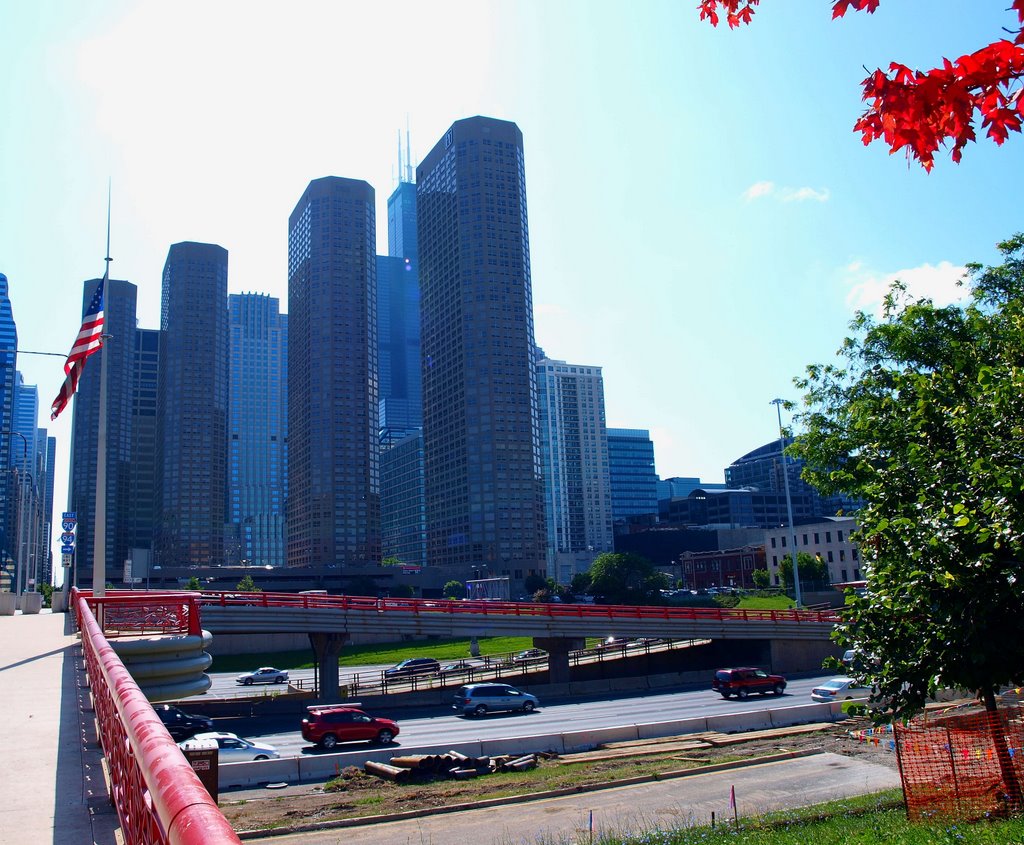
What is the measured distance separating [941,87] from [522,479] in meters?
169

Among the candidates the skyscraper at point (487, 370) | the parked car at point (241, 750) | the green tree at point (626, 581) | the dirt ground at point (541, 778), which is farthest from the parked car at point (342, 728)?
the skyscraper at point (487, 370)

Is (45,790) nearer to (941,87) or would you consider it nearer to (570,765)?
(941,87)

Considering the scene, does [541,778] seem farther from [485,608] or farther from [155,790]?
[155,790]

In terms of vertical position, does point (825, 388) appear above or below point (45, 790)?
above

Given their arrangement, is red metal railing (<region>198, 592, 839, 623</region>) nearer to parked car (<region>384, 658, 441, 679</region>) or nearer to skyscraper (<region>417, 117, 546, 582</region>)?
parked car (<region>384, 658, 441, 679</region>)

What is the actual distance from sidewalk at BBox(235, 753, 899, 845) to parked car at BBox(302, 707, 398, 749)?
11639mm

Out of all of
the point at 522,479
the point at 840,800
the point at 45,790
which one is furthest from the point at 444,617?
the point at 522,479

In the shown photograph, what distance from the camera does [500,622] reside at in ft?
149

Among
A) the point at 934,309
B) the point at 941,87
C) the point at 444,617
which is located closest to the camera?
the point at 941,87

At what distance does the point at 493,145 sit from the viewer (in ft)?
596

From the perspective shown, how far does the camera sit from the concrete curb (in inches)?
736

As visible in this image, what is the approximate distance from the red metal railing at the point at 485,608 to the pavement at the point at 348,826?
38.3ft

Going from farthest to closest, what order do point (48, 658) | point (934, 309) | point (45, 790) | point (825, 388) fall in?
1. point (825, 388)
2. point (934, 309)
3. point (48, 658)
4. point (45, 790)

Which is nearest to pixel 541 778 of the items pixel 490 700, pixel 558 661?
pixel 490 700
